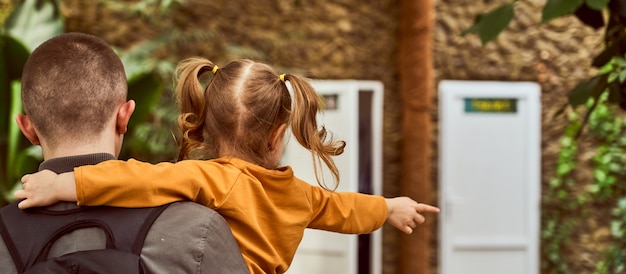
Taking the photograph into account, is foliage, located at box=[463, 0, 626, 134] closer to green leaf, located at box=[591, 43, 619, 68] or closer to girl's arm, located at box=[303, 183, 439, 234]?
green leaf, located at box=[591, 43, 619, 68]

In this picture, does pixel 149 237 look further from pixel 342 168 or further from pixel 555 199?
pixel 555 199

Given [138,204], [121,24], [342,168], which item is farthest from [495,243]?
[138,204]

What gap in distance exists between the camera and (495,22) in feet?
8.09

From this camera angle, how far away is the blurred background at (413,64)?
20.7ft

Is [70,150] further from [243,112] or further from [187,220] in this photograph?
[243,112]

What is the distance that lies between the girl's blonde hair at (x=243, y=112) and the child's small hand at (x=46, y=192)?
1.66ft

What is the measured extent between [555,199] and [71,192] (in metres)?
5.55

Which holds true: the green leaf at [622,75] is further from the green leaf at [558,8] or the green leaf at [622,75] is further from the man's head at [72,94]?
the man's head at [72,94]

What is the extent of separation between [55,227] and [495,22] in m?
1.42

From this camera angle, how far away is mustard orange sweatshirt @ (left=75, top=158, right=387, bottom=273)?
4.98 ft

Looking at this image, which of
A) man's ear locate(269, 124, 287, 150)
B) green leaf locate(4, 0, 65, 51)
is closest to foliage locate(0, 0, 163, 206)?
green leaf locate(4, 0, 65, 51)

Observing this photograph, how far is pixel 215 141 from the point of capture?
198 cm

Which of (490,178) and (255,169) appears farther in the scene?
(490,178)

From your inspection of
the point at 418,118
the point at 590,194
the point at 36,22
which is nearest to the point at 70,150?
the point at 36,22
